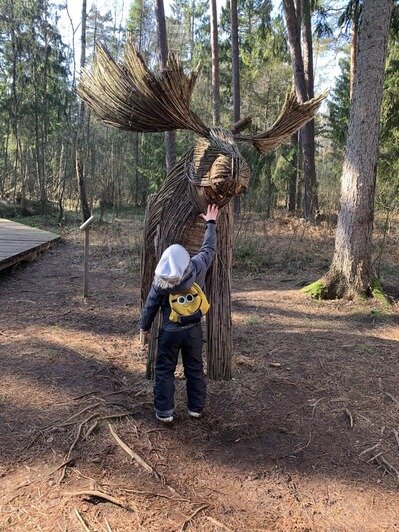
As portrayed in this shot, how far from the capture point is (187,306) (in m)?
2.91

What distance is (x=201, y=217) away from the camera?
3.38m

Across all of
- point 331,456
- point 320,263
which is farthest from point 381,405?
point 320,263

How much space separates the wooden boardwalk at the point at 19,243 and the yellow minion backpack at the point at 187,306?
5483mm

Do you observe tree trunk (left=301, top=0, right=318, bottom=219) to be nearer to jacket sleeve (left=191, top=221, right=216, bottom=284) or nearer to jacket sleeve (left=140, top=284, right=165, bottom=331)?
jacket sleeve (left=191, top=221, right=216, bottom=284)

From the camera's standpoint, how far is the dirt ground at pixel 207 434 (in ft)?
7.52

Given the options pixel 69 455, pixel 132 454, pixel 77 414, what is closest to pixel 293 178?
pixel 77 414

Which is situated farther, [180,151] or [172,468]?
[180,151]

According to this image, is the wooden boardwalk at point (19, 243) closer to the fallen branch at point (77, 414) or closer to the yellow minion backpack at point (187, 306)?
the fallen branch at point (77, 414)

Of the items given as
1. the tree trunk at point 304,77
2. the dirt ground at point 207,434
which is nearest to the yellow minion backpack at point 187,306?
the dirt ground at point 207,434

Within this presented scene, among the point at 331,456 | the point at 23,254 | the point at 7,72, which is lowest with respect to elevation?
the point at 331,456

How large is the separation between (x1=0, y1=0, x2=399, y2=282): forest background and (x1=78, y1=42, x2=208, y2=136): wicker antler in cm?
537

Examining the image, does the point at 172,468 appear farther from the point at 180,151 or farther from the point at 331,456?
the point at 180,151

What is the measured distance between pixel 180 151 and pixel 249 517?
60.0 feet

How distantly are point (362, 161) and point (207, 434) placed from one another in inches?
185
